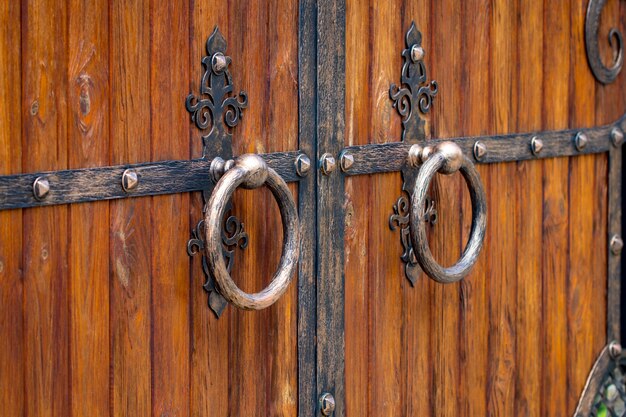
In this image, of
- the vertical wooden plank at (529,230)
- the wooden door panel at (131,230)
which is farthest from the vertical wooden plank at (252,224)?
the vertical wooden plank at (529,230)

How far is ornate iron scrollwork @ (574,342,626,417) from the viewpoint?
2.17 m

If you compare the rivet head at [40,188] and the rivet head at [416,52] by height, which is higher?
the rivet head at [416,52]

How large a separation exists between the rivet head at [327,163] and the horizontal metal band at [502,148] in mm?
30

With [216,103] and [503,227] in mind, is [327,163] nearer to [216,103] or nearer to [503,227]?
[216,103]

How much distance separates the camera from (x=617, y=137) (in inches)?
85.0

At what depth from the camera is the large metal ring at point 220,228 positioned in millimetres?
1429

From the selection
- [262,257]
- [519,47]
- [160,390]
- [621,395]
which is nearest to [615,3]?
[519,47]

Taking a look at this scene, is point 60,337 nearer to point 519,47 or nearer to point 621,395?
point 519,47

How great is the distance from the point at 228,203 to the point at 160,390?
0.25 m

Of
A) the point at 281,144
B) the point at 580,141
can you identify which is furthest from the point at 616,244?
the point at 281,144

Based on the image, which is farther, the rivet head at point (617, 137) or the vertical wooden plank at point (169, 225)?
the rivet head at point (617, 137)

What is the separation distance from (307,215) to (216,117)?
210 millimetres

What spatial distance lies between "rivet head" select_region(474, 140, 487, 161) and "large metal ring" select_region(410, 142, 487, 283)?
12 cm

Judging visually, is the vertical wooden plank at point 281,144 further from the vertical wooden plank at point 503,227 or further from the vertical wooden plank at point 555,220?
the vertical wooden plank at point 555,220
